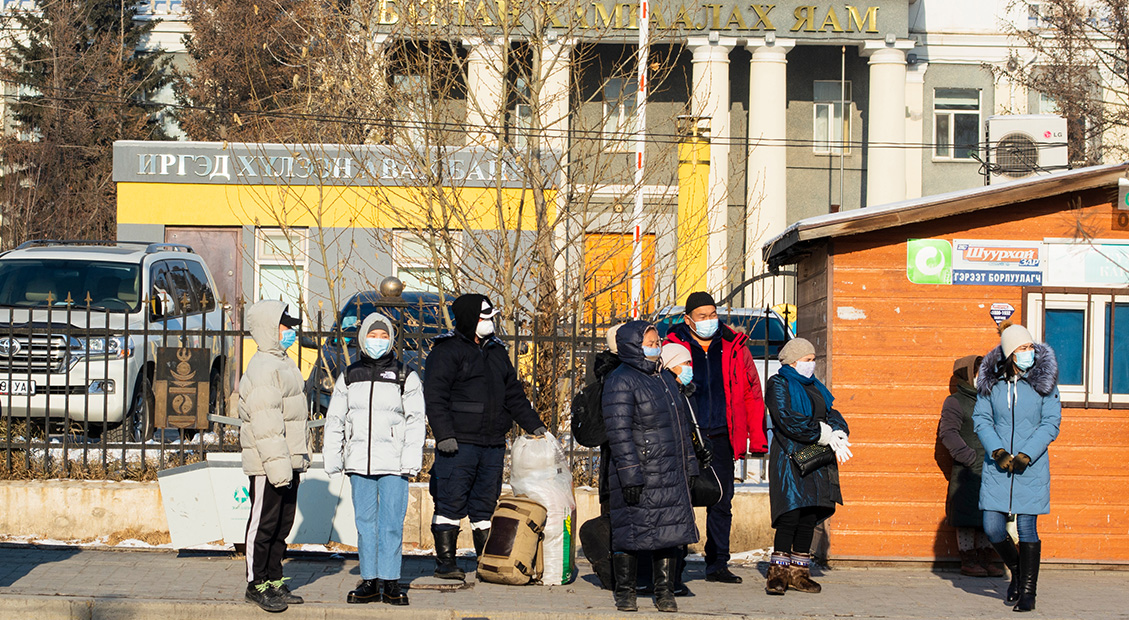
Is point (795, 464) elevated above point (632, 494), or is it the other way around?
point (795, 464)

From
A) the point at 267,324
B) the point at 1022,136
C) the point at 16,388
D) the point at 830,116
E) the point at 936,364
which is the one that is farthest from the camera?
the point at 830,116

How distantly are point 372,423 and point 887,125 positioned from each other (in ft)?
88.2

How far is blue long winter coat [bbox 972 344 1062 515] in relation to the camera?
772cm

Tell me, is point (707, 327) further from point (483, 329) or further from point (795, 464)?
point (483, 329)

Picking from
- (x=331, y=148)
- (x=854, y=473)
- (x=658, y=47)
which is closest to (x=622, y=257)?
(x=854, y=473)

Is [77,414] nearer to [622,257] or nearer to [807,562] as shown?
[622,257]

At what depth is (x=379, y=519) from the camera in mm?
7449

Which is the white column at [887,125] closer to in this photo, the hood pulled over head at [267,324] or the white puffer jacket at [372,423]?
the white puffer jacket at [372,423]

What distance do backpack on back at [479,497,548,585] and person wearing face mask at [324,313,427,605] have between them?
813 mm

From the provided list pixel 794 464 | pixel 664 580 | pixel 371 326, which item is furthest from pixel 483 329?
pixel 794 464

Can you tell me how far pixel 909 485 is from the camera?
9.09m

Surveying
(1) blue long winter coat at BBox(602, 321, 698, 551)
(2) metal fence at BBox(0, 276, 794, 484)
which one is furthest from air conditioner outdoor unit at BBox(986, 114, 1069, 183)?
(1) blue long winter coat at BBox(602, 321, 698, 551)

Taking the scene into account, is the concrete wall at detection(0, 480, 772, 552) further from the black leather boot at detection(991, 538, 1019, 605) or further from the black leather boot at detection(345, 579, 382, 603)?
the black leather boot at detection(991, 538, 1019, 605)

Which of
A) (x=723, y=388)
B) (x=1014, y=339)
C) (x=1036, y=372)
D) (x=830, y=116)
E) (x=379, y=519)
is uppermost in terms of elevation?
(x=830, y=116)
